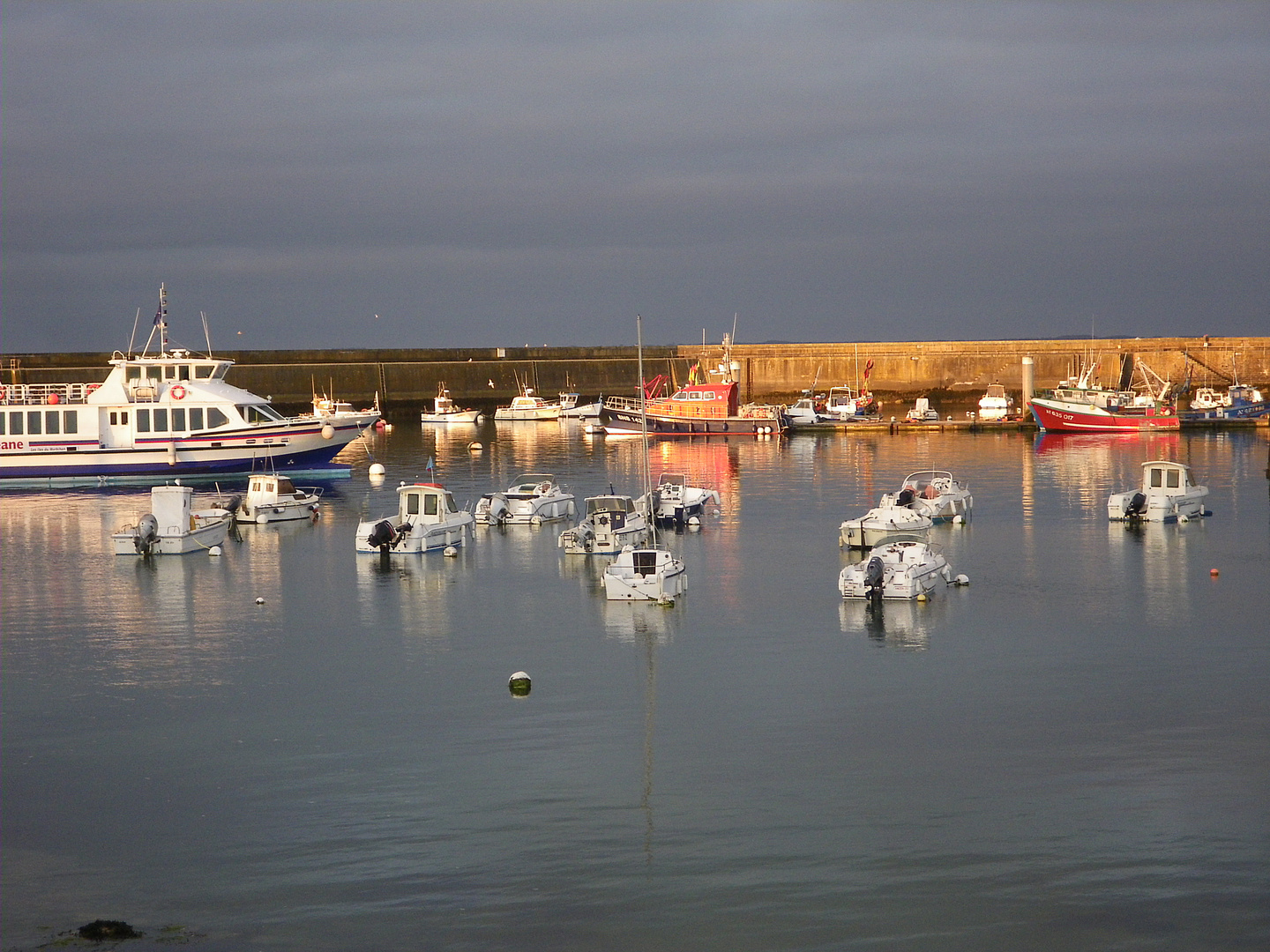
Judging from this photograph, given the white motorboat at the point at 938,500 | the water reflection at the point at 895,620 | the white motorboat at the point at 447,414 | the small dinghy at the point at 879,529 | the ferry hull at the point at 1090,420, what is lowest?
the water reflection at the point at 895,620

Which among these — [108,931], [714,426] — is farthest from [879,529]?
[714,426]

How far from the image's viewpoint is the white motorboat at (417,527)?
4338 centimetres

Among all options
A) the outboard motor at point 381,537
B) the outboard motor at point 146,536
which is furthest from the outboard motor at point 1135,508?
the outboard motor at point 146,536

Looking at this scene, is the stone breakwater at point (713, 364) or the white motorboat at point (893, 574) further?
the stone breakwater at point (713, 364)

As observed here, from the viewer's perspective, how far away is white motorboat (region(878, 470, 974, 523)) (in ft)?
151

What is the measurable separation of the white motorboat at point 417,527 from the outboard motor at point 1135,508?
2392cm

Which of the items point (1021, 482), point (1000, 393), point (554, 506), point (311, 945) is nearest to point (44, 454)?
point (554, 506)

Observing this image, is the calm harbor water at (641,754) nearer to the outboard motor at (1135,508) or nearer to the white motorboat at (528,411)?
the outboard motor at (1135,508)

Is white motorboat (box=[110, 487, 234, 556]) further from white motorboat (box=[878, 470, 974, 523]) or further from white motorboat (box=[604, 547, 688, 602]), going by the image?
white motorboat (box=[878, 470, 974, 523])

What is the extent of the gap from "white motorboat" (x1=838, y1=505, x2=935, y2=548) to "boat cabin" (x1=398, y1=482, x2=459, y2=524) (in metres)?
13.4

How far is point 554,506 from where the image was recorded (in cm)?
5166

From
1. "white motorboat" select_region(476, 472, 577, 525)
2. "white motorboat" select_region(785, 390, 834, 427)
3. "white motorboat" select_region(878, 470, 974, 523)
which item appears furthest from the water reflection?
"white motorboat" select_region(785, 390, 834, 427)

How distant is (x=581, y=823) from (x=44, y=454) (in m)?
55.1

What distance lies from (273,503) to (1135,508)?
32.7m
